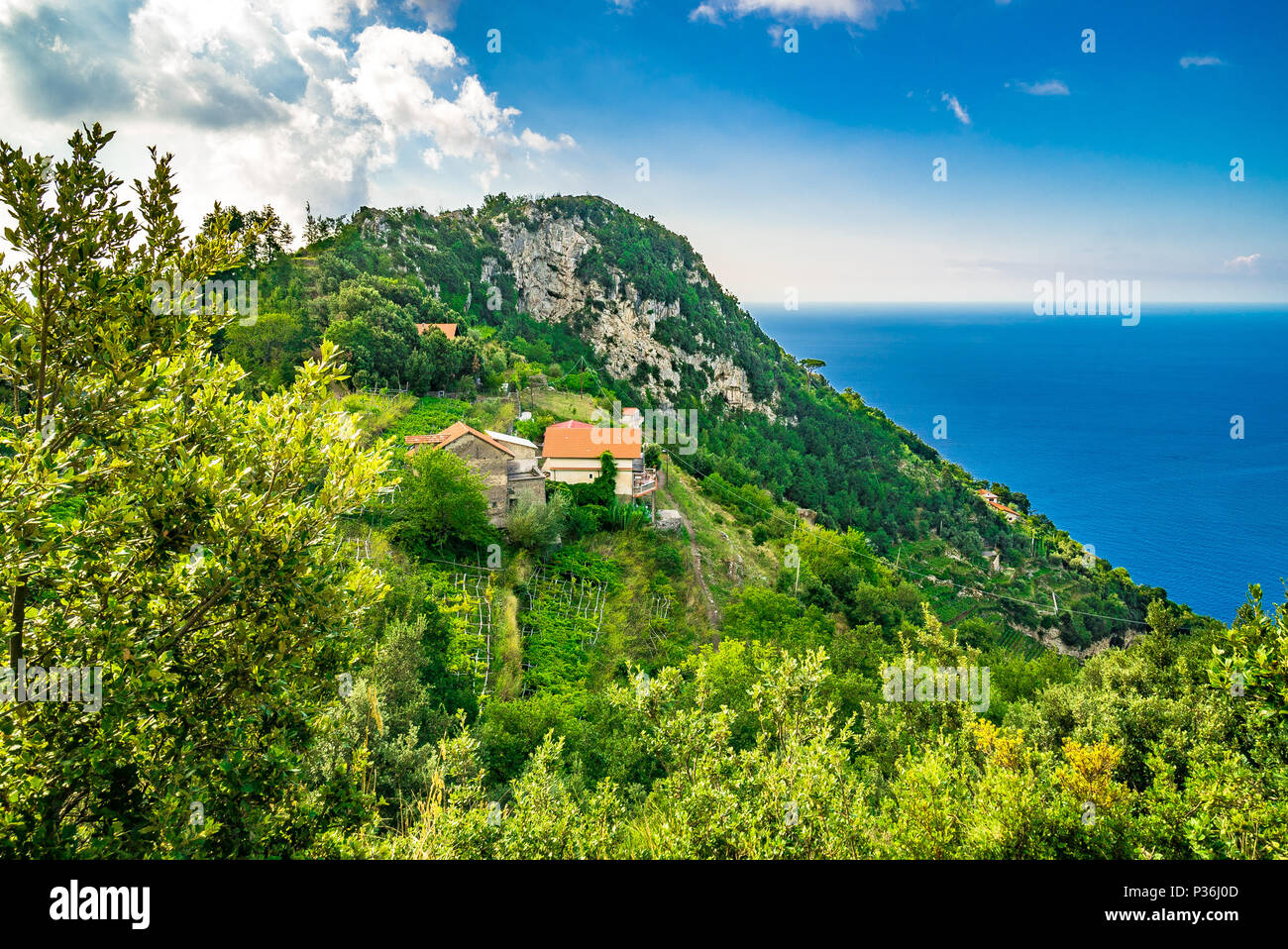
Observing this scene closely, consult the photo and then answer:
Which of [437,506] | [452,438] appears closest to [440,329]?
[452,438]

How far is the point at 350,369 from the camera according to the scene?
116ft

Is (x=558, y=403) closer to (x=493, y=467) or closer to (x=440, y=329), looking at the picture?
(x=440, y=329)

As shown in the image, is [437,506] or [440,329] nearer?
[437,506]

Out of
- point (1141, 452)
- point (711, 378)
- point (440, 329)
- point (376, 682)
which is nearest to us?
point (376, 682)

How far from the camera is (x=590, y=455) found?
3272cm

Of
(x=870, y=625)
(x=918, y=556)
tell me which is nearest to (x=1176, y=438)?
(x=918, y=556)

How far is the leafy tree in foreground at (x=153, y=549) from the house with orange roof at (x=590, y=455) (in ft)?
87.5

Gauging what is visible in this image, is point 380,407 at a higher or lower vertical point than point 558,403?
lower

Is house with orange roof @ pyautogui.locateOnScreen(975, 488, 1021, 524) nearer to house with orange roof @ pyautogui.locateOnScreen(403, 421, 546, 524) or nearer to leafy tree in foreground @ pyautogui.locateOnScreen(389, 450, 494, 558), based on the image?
house with orange roof @ pyautogui.locateOnScreen(403, 421, 546, 524)

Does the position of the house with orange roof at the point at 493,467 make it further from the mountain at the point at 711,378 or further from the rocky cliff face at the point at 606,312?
the rocky cliff face at the point at 606,312

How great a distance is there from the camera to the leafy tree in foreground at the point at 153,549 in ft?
13.5

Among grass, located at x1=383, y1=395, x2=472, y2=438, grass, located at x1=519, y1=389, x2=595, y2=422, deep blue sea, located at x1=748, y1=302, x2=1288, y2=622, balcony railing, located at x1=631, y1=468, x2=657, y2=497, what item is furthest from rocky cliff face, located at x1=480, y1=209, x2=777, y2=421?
deep blue sea, located at x1=748, y1=302, x2=1288, y2=622

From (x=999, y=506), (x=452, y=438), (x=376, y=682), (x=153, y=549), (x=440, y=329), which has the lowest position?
(x=376, y=682)

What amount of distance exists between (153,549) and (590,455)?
→ 1102 inches
